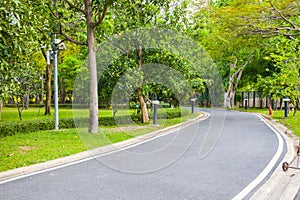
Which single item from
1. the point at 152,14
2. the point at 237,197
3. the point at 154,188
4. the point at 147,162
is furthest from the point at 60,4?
the point at 237,197

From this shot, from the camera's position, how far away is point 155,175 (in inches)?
213

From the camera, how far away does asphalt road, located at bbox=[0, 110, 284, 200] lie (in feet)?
14.6

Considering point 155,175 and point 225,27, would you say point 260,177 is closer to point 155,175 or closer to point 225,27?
point 155,175

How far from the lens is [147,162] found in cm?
640

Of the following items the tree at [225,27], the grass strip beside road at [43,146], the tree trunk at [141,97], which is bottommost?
the grass strip beside road at [43,146]

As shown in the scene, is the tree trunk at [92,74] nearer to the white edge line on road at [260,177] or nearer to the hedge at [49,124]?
the hedge at [49,124]

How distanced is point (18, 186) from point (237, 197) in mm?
3220

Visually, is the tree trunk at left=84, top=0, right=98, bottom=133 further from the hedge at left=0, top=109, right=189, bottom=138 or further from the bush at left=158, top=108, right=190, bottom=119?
the bush at left=158, top=108, right=190, bottom=119

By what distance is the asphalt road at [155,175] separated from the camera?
4.45 meters

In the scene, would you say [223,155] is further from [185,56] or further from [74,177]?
[185,56]

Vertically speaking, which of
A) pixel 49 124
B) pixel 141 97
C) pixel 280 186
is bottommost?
pixel 280 186

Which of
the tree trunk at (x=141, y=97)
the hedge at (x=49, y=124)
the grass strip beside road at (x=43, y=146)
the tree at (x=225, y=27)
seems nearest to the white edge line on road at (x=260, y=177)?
the grass strip beside road at (x=43, y=146)

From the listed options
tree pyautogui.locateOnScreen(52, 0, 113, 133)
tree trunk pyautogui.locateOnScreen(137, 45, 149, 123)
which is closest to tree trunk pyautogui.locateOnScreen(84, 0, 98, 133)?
tree pyautogui.locateOnScreen(52, 0, 113, 133)

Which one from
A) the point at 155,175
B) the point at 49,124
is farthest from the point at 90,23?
the point at 155,175
